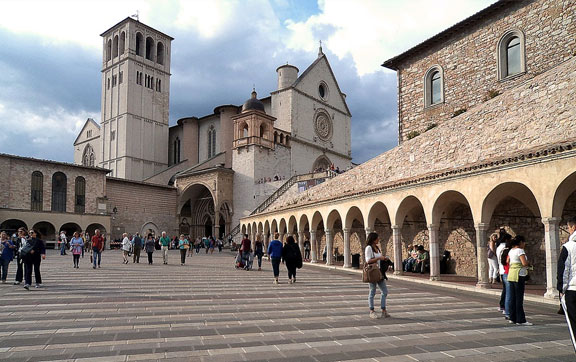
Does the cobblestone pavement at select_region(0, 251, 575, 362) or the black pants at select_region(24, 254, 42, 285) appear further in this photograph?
the black pants at select_region(24, 254, 42, 285)

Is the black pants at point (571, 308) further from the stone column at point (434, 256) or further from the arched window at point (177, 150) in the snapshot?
the arched window at point (177, 150)

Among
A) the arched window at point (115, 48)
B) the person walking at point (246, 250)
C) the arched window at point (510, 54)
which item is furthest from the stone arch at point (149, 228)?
the arched window at point (510, 54)

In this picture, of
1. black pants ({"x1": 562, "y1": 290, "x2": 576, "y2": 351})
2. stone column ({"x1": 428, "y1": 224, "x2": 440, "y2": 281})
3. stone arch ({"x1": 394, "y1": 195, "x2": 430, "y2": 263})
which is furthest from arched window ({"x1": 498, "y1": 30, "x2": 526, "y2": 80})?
black pants ({"x1": 562, "y1": 290, "x2": 576, "y2": 351})

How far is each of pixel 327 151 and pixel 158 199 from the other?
785 inches

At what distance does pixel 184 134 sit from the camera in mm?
59500

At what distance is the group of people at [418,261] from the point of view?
57.8 feet

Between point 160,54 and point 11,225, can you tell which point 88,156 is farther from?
point 11,225

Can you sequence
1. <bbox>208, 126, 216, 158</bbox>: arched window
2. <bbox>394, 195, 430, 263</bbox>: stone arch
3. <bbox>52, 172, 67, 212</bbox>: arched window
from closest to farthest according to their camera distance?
1. <bbox>394, 195, 430, 263</bbox>: stone arch
2. <bbox>52, 172, 67, 212</bbox>: arched window
3. <bbox>208, 126, 216, 158</bbox>: arched window

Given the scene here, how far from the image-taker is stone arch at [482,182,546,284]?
12.9 m

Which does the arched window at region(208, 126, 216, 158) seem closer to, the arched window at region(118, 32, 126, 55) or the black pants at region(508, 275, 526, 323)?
the arched window at region(118, 32, 126, 55)

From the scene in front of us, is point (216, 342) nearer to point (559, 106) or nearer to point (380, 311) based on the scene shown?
point (380, 311)

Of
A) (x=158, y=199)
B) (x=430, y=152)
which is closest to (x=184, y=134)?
(x=158, y=199)

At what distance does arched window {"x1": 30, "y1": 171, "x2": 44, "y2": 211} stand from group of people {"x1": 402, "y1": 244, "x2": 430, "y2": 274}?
31.6 metres

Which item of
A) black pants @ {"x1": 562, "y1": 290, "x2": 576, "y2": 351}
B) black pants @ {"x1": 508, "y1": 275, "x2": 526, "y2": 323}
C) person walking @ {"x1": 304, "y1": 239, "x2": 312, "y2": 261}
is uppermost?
black pants @ {"x1": 562, "y1": 290, "x2": 576, "y2": 351}
